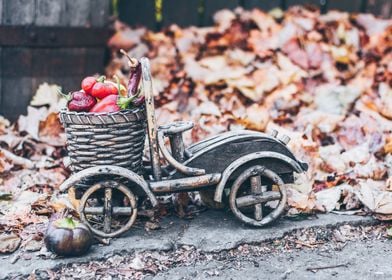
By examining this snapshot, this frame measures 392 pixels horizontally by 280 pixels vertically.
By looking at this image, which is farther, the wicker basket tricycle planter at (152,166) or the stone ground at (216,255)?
the wicker basket tricycle planter at (152,166)

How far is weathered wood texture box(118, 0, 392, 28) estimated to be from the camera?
4773 mm

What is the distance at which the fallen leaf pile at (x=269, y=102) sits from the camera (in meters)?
2.74

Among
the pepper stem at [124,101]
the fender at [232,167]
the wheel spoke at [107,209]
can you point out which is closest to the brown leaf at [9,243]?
the wheel spoke at [107,209]

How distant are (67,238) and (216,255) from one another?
1.80 feet

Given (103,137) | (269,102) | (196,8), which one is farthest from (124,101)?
(196,8)

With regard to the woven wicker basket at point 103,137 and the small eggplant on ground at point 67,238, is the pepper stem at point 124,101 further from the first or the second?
the small eggplant on ground at point 67,238

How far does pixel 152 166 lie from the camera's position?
2408mm

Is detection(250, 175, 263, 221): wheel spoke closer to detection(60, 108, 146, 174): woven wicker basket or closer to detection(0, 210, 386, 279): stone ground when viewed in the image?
detection(0, 210, 386, 279): stone ground

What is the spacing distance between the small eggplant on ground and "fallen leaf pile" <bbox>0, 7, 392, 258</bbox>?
0.55ft

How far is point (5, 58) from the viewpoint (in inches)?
141

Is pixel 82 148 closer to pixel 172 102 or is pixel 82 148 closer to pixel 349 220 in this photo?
pixel 349 220

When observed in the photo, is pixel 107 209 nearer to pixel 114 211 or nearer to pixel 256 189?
pixel 114 211

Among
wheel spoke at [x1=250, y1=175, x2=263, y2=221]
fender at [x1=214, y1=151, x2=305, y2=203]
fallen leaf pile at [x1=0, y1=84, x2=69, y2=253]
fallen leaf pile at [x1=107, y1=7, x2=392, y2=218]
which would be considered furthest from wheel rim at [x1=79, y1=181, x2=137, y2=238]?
fallen leaf pile at [x1=107, y1=7, x2=392, y2=218]

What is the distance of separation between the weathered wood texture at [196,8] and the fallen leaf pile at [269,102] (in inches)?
6.8
